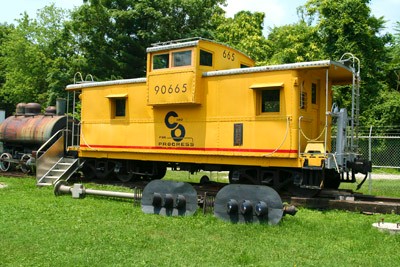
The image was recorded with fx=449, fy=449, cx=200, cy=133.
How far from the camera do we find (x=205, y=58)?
12750 mm

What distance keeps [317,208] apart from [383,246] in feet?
12.1

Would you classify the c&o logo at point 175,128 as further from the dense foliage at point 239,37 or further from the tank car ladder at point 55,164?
the dense foliage at point 239,37

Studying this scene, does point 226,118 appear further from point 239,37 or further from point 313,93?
point 239,37

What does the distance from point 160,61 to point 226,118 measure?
2751 millimetres

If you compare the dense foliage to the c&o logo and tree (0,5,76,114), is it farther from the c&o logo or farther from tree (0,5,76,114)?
the c&o logo

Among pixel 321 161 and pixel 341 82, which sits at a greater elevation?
pixel 341 82

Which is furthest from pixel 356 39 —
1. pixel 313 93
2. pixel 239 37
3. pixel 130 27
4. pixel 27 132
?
pixel 27 132

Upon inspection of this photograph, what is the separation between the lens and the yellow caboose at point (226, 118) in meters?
11.1

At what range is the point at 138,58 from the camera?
31797 millimetres

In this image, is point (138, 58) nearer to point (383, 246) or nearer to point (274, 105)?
point (274, 105)

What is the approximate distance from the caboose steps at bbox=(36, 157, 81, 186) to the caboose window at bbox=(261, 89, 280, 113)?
7.36 m

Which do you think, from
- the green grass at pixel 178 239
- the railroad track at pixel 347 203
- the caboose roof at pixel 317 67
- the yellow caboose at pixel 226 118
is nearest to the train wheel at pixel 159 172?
the yellow caboose at pixel 226 118

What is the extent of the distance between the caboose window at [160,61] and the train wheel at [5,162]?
9.14 metres

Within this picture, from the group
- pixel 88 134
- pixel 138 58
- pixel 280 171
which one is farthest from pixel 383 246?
pixel 138 58
